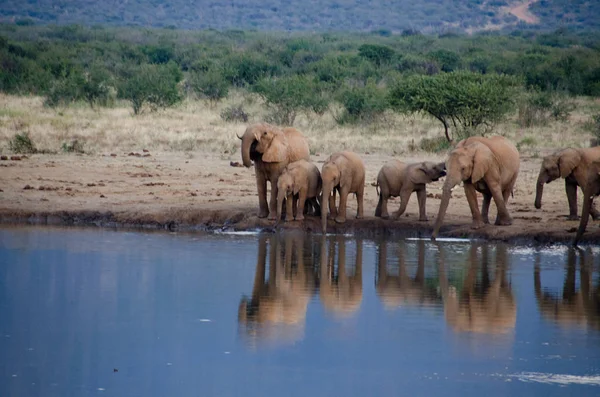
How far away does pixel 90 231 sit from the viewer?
15.7m

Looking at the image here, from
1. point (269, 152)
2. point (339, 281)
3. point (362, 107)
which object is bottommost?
point (339, 281)

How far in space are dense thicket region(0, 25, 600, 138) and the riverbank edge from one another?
11.2 meters

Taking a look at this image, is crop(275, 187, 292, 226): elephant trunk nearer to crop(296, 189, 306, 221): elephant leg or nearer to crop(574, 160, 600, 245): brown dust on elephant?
crop(296, 189, 306, 221): elephant leg

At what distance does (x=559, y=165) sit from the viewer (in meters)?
15.9

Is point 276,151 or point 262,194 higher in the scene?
point 276,151

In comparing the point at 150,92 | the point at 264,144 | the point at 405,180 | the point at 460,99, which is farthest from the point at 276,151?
the point at 150,92

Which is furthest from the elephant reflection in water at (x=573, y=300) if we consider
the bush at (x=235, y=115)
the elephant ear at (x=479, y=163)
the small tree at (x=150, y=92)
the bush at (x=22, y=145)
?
the small tree at (x=150, y=92)

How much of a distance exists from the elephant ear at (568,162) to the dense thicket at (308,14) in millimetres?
116031

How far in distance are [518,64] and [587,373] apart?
4385 cm

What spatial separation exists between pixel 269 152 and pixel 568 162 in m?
4.24

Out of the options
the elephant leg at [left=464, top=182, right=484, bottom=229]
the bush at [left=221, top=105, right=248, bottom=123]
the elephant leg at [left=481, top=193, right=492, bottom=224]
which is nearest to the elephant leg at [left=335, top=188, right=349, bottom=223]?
the elephant leg at [left=464, top=182, right=484, bottom=229]

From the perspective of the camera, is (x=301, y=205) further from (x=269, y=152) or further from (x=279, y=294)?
(x=279, y=294)

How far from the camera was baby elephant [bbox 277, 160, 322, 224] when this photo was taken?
15.4m

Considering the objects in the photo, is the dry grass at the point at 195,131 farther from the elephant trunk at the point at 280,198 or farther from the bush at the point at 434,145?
the elephant trunk at the point at 280,198
